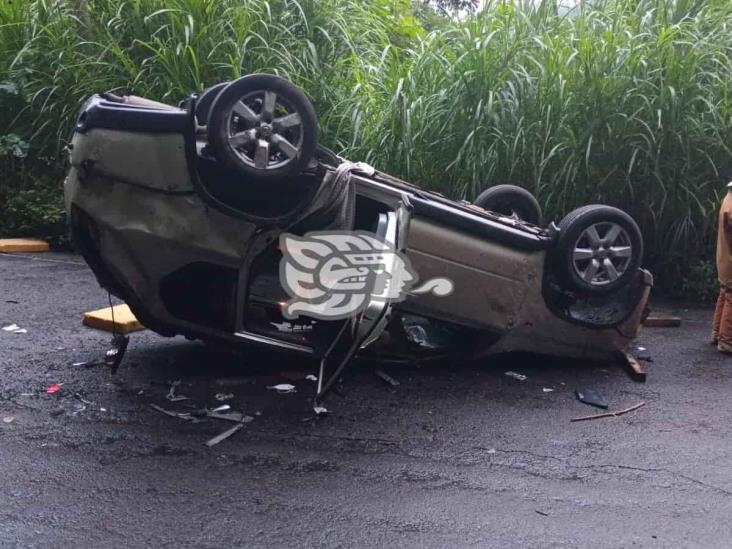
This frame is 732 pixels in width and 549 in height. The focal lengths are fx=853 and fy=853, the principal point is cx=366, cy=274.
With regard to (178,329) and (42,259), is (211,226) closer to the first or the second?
(178,329)

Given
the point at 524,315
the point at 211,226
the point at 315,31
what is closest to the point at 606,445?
the point at 524,315

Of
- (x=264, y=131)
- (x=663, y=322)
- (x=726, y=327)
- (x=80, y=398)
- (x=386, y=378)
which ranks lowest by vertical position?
(x=80, y=398)

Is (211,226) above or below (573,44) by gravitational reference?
below

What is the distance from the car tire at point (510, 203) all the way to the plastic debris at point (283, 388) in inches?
85.1

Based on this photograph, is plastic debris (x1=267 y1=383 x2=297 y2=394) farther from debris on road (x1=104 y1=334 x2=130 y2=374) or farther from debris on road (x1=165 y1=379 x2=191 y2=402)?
debris on road (x1=104 y1=334 x2=130 y2=374)

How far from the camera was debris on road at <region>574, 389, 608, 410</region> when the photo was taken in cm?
502

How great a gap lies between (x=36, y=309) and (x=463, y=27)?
4930 mm

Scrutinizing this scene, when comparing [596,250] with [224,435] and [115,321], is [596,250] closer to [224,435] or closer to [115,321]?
[224,435]

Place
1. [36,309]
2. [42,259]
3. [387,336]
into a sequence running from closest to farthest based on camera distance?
[387,336], [36,309], [42,259]

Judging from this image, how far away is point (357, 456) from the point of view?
409cm

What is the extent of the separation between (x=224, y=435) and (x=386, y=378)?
133 centimetres

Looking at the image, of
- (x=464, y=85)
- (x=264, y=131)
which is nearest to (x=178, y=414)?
(x=264, y=131)

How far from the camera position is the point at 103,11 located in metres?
9.42

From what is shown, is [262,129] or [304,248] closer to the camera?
[262,129]
